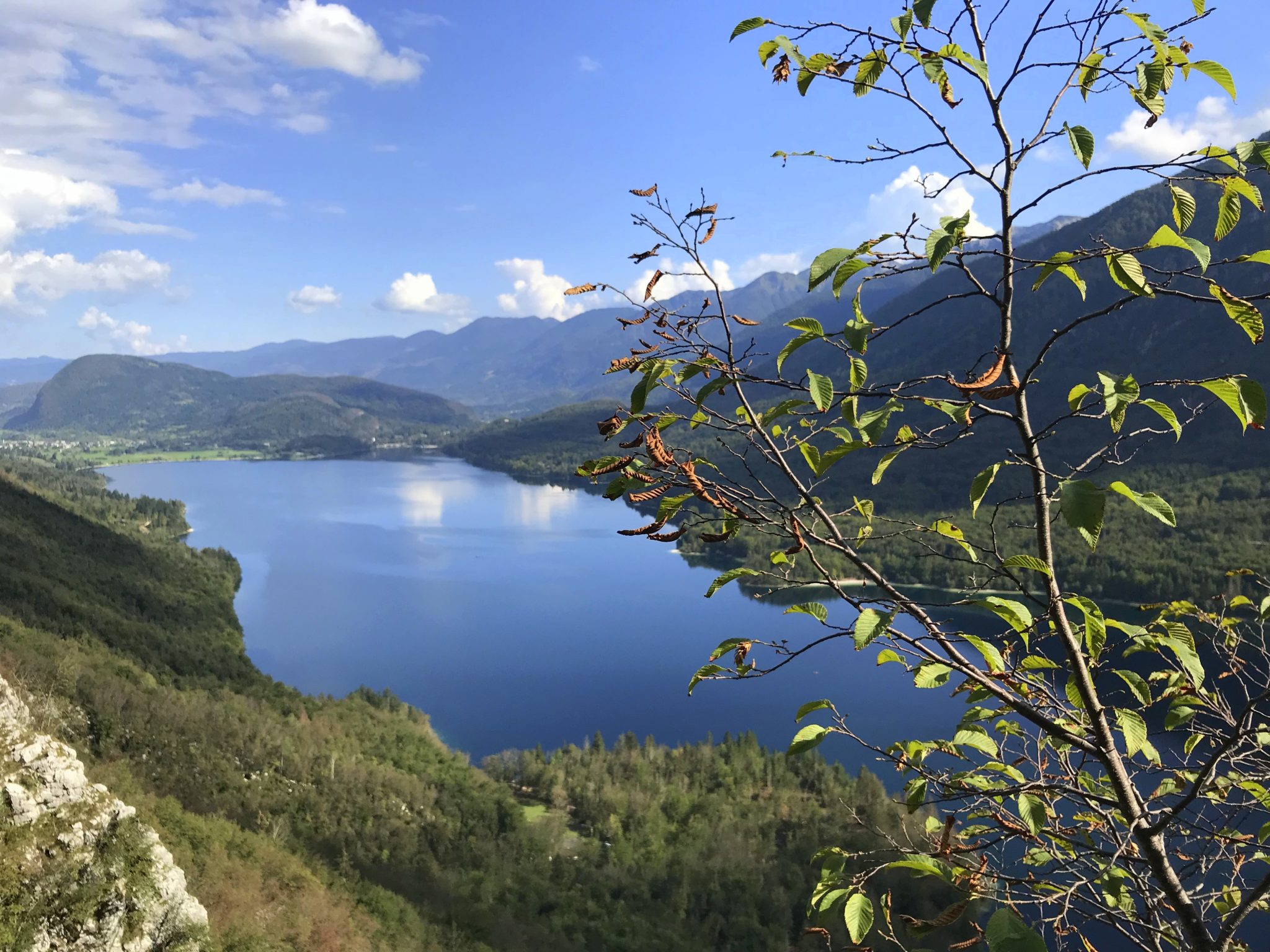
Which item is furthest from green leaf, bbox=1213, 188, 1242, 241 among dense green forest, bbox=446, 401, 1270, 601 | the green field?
the green field

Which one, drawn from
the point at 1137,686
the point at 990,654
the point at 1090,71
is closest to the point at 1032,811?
the point at 1137,686

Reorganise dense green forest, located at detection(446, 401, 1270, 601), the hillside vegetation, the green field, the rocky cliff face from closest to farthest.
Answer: the rocky cliff face → dense green forest, located at detection(446, 401, 1270, 601) → the green field → the hillside vegetation

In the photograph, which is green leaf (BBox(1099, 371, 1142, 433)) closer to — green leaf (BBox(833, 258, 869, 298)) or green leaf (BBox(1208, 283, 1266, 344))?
green leaf (BBox(1208, 283, 1266, 344))

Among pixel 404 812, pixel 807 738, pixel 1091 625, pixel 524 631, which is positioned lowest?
pixel 404 812

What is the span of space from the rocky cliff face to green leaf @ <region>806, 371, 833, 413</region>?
11.1 metres

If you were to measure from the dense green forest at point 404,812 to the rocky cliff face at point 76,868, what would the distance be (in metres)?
1.82

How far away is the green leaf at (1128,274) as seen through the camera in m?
0.94

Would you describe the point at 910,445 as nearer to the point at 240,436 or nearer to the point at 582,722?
the point at 582,722

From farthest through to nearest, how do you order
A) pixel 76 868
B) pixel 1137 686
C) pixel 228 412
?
1. pixel 228 412
2. pixel 76 868
3. pixel 1137 686

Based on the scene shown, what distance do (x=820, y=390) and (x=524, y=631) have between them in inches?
1431

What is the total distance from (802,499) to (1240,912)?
0.89 metres

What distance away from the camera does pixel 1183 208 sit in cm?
113

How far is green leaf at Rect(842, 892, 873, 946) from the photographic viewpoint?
1.17 meters

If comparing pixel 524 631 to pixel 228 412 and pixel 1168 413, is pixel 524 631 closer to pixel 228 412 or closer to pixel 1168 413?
pixel 1168 413
